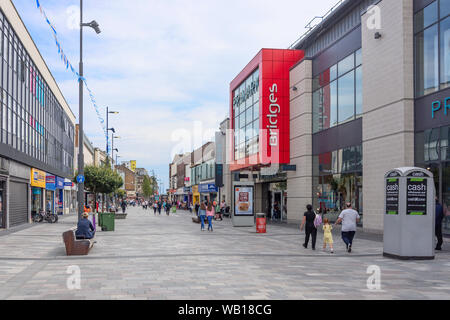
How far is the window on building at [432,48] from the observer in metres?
17.5

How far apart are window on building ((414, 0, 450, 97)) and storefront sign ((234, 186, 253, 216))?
36.5 ft

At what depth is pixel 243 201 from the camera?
2744 centimetres

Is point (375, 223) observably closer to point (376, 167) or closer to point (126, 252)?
point (376, 167)

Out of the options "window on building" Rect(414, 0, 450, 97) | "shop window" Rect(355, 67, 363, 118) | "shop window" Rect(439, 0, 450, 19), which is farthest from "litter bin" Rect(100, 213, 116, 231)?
"shop window" Rect(439, 0, 450, 19)

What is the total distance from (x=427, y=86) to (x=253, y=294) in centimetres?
1387

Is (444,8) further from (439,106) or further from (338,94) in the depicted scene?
(338,94)

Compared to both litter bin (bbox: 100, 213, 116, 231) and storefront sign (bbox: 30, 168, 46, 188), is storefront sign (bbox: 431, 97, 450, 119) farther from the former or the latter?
storefront sign (bbox: 30, 168, 46, 188)

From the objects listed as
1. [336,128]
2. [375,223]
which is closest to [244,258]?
[375,223]

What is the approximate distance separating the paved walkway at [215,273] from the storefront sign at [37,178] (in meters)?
17.5

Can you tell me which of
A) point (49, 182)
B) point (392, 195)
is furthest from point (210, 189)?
point (392, 195)

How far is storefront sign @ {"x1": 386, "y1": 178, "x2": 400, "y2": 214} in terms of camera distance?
13.5 meters

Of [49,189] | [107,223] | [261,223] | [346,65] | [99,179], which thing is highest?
[346,65]

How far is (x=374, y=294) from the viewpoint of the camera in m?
8.22

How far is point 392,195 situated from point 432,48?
25.5 ft
